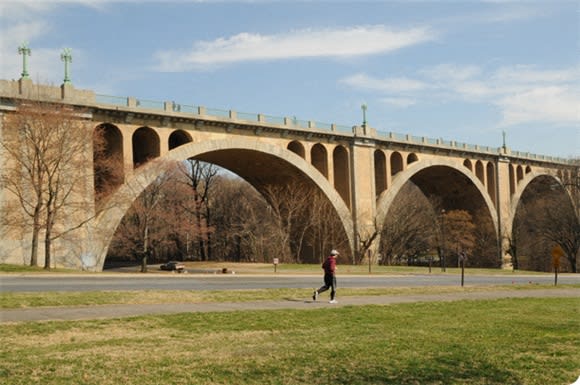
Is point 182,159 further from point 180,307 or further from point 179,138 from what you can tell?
point 180,307

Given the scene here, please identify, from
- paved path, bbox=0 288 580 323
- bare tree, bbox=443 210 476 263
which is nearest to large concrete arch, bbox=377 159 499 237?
bare tree, bbox=443 210 476 263

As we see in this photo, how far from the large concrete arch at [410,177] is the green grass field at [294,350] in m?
41.5

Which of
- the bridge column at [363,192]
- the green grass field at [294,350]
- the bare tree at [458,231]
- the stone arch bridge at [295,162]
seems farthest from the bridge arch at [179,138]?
the bare tree at [458,231]

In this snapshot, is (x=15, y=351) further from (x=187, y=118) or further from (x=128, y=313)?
(x=187, y=118)

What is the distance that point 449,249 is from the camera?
70.7 metres

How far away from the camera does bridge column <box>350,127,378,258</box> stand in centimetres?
5397

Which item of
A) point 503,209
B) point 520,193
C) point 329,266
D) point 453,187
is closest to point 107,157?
point 329,266

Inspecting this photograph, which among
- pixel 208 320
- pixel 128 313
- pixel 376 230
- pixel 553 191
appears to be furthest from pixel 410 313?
pixel 553 191

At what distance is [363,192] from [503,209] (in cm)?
2385

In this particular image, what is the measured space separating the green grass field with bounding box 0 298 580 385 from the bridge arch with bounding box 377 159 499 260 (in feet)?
143

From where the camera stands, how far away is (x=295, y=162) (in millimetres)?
48688

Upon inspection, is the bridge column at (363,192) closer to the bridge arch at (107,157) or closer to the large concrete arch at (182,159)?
the large concrete arch at (182,159)

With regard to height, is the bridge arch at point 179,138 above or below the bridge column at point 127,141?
above

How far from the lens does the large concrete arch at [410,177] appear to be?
56.6 m
